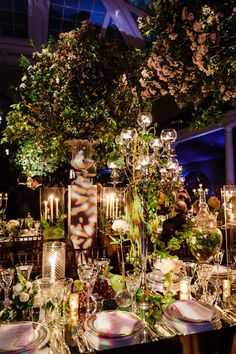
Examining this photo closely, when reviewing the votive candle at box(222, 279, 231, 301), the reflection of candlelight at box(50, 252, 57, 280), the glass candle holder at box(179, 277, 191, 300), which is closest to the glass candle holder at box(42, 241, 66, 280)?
the reflection of candlelight at box(50, 252, 57, 280)

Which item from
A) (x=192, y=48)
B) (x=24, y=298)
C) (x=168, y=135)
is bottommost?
(x=24, y=298)

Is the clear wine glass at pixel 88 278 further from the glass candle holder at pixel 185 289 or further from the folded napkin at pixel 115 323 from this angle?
the glass candle holder at pixel 185 289

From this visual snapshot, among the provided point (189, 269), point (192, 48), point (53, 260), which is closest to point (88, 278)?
point (53, 260)

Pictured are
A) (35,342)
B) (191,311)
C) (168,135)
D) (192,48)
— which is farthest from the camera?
(168,135)

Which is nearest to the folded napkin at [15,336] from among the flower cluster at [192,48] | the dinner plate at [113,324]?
the dinner plate at [113,324]

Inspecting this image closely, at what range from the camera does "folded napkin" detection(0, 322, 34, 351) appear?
1286mm

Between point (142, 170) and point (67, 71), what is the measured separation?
234cm

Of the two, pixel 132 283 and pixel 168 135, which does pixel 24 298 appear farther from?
pixel 168 135

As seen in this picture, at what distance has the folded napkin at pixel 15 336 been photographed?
129cm

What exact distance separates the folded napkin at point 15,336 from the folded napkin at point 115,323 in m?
0.30

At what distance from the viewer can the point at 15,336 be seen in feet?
4.48

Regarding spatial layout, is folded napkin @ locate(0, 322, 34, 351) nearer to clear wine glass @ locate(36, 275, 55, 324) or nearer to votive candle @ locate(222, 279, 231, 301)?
clear wine glass @ locate(36, 275, 55, 324)

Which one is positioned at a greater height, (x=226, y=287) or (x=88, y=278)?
(x=88, y=278)

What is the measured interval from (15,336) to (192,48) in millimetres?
2160
